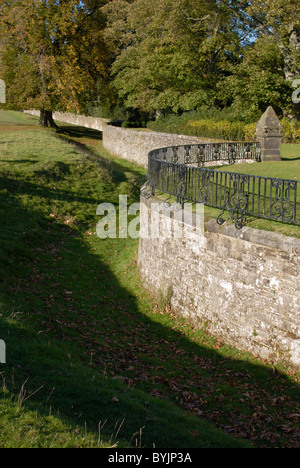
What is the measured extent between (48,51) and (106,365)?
101 feet

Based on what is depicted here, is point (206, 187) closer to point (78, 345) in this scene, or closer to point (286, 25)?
point (78, 345)

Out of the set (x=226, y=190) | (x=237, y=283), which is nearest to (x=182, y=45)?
(x=226, y=190)

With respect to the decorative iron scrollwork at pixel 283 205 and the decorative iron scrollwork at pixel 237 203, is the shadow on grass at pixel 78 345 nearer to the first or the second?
the decorative iron scrollwork at pixel 237 203

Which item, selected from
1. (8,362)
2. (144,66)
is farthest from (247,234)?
(144,66)

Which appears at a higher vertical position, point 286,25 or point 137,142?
point 286,25

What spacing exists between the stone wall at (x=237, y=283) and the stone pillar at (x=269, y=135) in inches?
421

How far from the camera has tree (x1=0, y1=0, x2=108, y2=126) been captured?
104 ft

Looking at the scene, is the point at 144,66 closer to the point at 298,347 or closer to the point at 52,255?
the point at 52,255

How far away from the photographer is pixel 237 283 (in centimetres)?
920

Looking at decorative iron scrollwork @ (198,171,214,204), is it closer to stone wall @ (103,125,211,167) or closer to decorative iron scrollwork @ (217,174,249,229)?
decorative iron scrollwork @ (217,174,249,229)

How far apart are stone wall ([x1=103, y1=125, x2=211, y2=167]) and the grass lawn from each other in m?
12.3

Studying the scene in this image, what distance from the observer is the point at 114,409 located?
19.1 ft


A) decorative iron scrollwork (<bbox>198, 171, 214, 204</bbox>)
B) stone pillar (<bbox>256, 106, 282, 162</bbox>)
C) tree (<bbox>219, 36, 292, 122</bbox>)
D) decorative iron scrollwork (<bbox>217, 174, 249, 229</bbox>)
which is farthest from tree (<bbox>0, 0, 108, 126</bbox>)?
decorative iron scrollwork (<bbox>217, 174, 249, 229</bbox>)

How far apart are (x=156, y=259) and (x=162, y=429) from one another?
Result: 6.78 m
